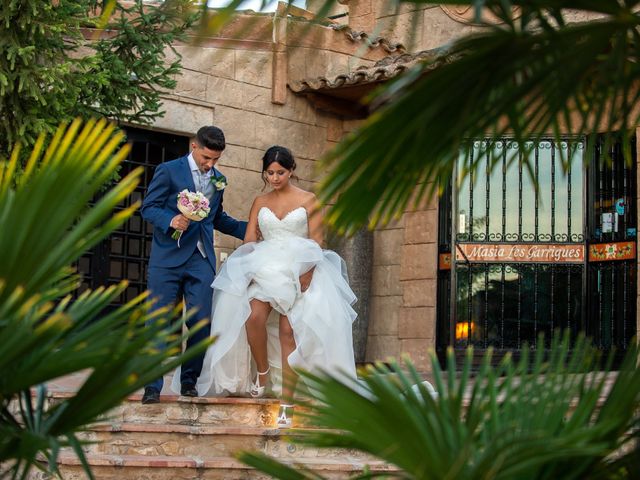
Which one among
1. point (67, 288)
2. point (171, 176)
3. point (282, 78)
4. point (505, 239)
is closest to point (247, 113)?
point (282, 78)

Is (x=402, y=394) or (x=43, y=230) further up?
(x=43, y=230)

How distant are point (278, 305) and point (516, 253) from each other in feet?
13.6

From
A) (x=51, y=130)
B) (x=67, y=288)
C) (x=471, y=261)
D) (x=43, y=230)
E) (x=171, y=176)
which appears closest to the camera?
(x=43, y=230)

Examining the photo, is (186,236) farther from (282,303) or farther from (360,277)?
(360,277)

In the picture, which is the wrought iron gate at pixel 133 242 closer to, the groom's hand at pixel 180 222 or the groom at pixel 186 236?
the groom at pixel 186 236

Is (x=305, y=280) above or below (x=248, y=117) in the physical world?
below

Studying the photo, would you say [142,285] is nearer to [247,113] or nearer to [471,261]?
[247,113]

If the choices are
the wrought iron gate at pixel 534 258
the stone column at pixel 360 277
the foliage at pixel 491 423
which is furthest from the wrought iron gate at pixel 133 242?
the foliage at pixel 491 423

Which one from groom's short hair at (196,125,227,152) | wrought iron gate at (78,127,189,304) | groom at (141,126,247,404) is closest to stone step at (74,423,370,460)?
groom at (141,126,247,404)

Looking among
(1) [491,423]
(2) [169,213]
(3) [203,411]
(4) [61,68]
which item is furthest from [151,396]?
(1) [491,423]

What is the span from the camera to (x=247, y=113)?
1143 cm

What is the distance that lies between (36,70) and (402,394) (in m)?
7.35

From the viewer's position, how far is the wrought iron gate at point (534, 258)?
1099 cm

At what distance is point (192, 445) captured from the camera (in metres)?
6.96
